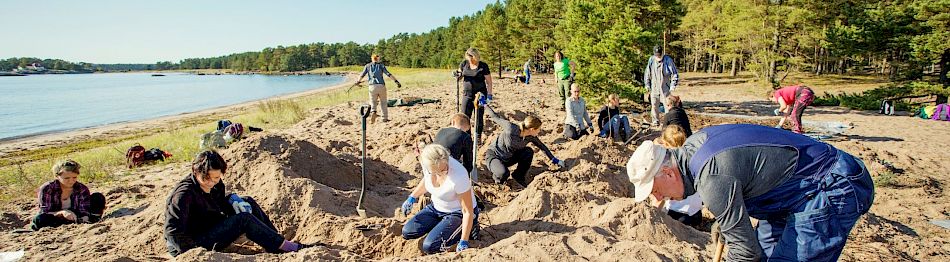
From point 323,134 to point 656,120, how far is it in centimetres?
673

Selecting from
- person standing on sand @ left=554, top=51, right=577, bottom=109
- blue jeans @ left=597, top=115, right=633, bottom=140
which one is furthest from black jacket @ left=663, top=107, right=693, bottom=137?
person standing on sand @ left=554, top=51, right=577, bottom=109

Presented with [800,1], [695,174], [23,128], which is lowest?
[23,128]

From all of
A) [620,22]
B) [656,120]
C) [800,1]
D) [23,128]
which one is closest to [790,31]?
[800,1]

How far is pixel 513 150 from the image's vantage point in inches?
253

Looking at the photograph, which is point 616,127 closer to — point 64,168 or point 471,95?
point 471,95

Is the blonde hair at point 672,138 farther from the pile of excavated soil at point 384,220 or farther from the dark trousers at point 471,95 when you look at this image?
the dark trousers at point 471,95

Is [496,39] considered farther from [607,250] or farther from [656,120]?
Answer: [607,250]

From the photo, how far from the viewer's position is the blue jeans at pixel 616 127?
28.1 ft

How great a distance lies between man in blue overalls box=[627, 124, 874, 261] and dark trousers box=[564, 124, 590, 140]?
20.5 feet

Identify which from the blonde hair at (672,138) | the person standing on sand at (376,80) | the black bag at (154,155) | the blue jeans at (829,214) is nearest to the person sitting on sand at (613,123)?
the blonde hair at (672,138)

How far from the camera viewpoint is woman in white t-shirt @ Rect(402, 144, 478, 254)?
398 centimetres

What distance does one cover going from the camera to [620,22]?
12.3 meters

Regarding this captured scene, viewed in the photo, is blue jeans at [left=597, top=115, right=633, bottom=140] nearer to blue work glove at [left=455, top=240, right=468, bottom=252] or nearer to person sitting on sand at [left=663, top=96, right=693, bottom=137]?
person sitting on sand at [left=663, top=96, right=693, bottom=137]

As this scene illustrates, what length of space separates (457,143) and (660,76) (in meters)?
5.58
